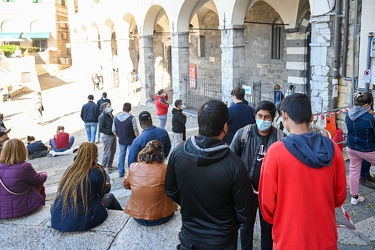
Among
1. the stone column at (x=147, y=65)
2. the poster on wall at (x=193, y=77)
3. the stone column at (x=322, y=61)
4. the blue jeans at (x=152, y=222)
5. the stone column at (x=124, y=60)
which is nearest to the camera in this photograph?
the blue jeans at (x=152, y=222)

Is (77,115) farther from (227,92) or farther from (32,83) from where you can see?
(32,83)

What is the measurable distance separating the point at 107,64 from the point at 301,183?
903 inches

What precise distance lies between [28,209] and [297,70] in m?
12.4

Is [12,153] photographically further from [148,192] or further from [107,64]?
[107,64]

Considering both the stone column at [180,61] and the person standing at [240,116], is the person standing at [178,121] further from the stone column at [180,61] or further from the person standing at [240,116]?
the stone column at [180,61]

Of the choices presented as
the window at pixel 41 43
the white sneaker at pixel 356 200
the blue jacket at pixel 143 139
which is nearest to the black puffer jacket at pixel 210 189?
the blue jacket at pixel 143 139

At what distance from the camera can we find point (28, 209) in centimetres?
444

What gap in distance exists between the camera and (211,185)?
2.40 metres

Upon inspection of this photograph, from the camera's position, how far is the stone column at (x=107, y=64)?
2364cm

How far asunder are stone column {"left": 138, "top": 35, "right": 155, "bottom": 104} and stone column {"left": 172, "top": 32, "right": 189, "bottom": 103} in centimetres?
276

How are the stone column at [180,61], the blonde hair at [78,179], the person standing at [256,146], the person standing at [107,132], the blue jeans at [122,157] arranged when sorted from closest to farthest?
the person standing at [256,146] → the blonde hair at [78,179] → the blue jeans at [122,157] → the person standing at [107,132] → the stone column at [180,61]

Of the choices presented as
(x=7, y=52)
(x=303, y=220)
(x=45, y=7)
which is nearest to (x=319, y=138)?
(x=303, y=220)

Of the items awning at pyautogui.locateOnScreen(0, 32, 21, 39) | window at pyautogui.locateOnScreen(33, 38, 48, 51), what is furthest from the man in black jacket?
window at pyautogui.locateOnScreen(33, 38, 48, 51)

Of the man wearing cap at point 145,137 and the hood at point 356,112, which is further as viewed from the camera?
the man wearing cap at point 145,137
